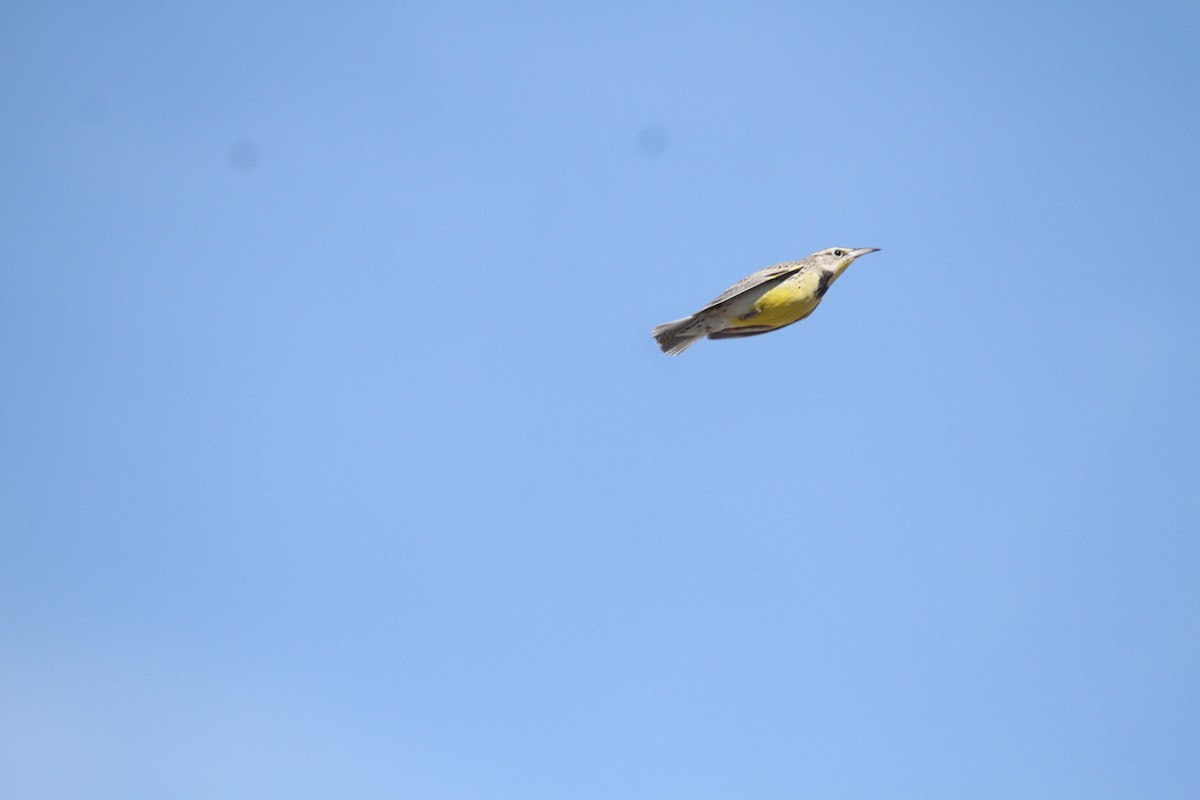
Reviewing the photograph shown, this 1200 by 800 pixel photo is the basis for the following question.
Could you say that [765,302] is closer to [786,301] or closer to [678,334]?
[786,301]

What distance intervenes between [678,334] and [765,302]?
7.36 feet

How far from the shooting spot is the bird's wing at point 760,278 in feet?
108

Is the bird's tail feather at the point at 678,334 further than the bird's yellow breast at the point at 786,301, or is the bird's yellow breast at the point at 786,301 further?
the bird's tail feather at the point at 678,334

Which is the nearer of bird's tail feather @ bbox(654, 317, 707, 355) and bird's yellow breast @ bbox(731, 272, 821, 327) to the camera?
bird's yellow breast @ bbox(731, 272, 821, 327)

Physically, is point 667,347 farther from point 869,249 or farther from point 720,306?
point 869,249

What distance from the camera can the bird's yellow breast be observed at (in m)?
32.9

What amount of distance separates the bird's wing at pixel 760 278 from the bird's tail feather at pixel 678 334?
0.66 meters

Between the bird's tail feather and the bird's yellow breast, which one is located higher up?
the bird's tail feather

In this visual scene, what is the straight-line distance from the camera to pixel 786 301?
32969 mm

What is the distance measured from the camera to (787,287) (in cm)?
3294

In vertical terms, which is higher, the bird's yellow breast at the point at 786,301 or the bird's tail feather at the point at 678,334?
the bird's tail feather at the point at 678,334

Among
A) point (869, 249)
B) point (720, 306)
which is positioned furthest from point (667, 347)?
point (869, 249)

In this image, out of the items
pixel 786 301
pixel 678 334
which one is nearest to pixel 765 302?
pixel 786 301

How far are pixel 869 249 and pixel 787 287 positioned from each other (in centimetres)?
275
